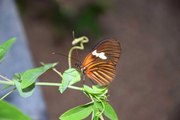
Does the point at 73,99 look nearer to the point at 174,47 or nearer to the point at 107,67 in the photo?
the point at 174,47

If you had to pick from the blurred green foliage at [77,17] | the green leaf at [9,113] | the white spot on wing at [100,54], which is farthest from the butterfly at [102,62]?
the blurred green foliage at [77,17]

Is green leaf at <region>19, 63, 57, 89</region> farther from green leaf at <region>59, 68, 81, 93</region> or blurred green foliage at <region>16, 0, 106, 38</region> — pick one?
blurred green foliage at <region>16, 0, 106, 38</region>

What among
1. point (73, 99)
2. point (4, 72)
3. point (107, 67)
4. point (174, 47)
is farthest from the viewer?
point (174, 47)

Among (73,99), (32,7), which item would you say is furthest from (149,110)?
(32,7)

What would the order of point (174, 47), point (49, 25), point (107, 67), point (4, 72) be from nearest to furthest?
1. point (107, 67)
2. point (4, 72)
3. point (49, 25)
4. point (174, 47)

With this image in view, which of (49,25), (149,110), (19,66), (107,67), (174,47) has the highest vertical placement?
(107,67)
